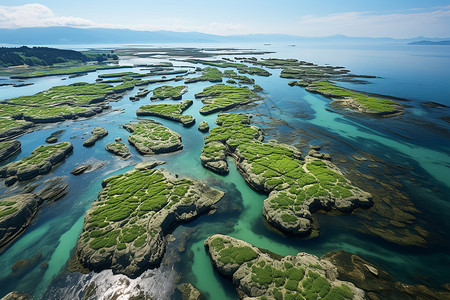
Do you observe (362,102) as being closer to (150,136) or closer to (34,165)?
(150,136)

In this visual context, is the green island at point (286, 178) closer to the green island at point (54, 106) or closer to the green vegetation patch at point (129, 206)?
the green vegetation patch at point (129, 206)

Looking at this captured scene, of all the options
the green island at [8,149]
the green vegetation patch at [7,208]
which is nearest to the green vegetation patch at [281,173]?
the green vegetation patch at [7,208]

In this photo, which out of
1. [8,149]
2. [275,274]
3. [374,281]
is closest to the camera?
[275,274]

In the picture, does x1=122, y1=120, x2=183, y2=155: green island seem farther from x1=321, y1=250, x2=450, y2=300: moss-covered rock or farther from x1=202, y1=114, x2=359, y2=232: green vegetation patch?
x1=321, y1=250, x2=450, y2=300: moss-covered rock

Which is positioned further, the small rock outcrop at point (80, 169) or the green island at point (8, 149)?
the green island at point (8, 149)

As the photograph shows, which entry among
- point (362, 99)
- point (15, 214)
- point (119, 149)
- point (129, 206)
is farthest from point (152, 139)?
point (362, 99)

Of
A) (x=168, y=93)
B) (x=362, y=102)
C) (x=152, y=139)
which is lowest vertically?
(x=152, y=139)

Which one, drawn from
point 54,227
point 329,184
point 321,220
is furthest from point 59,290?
point 329,184
